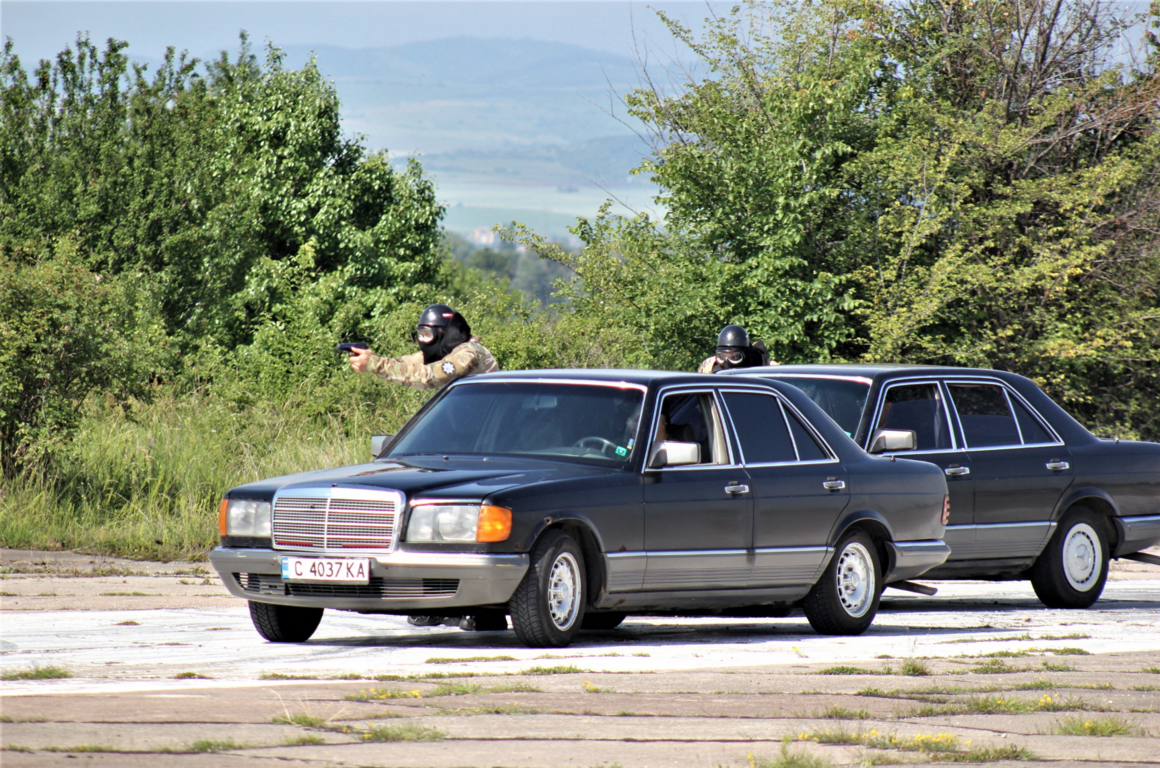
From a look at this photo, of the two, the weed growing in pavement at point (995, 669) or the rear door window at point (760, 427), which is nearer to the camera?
the weed growing in pavement at point (995, 669)

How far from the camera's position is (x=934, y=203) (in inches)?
1030

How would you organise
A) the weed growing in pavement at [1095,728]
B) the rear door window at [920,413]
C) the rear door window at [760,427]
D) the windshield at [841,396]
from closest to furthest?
1. the weed growing in pavement at [1095,728]
2. the rear door window at [760,427]
3. the windshield at [841,396]
4. the rear door window at [920,413]

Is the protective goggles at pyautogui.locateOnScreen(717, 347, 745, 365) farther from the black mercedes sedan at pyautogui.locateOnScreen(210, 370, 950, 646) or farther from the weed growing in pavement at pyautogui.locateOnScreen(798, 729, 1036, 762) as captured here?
the weed growing in pavement at pyautogui.locateOnScreen(798, 729, 1036, 762)

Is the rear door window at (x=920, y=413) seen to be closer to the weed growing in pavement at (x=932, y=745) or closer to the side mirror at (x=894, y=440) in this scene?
the side mirror at (x=894, y=440)

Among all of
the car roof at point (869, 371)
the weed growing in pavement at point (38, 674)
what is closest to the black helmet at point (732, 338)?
the car roof at point (869, 371)

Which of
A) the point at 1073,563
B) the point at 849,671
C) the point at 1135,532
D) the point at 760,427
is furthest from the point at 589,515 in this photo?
the point at 1135,532

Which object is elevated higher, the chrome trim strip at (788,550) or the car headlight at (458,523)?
the car headlight at (458,523)

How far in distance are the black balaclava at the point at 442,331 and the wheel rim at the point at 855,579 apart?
4.03m

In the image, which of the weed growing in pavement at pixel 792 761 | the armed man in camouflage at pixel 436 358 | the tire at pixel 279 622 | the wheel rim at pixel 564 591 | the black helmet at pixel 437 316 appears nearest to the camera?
the weed growing in pavement at pixel 792 761

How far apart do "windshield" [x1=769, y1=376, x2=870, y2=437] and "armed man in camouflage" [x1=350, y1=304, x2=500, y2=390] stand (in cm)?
251

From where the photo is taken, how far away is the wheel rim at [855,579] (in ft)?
32.7

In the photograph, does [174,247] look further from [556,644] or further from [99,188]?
[556,644]

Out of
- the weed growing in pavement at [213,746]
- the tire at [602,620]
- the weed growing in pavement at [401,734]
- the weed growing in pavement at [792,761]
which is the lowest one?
the tire at [602,620]

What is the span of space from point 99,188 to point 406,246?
9.12 m
